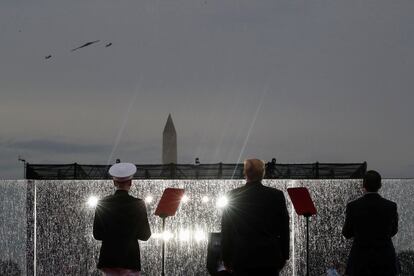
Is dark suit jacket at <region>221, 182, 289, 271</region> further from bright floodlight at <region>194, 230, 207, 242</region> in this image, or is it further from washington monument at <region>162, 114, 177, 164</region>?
washington monument at <region>162, 114, 177, 164</region>

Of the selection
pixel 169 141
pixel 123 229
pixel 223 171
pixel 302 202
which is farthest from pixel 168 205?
pixel 169 141

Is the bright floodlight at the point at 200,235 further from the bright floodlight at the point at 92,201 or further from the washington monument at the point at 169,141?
the washington monument at the point at 169,141

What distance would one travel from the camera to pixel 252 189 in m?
5.37

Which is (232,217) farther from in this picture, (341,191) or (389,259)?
(341,191)

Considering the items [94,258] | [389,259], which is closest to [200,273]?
[94,258]

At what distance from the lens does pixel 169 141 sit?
73.5 metres

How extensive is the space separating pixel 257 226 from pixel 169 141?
68.3 metres

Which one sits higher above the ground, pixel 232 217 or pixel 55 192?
pixel 55 192

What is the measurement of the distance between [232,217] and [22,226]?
5527 mm

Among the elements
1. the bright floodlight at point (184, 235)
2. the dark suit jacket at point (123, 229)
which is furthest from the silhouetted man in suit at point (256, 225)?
the bright floodlight at point (184, 235)

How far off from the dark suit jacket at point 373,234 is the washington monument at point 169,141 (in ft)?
215

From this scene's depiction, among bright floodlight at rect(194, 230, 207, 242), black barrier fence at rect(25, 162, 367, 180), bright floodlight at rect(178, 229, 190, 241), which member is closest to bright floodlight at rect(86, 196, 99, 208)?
bright floodlight at rect(178, 229, 190, 241)

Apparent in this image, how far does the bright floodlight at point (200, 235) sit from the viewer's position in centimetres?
1008

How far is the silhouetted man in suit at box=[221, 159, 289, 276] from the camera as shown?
5.30 m
